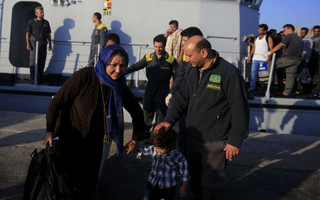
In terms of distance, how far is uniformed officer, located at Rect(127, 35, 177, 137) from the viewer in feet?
15.7

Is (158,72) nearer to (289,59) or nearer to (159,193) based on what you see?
(159,193)

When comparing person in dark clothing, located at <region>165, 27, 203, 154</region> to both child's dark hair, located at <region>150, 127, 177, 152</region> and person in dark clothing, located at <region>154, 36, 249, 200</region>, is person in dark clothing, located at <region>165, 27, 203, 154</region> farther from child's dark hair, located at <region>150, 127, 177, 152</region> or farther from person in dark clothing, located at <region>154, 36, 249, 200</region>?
child's dark hair, located at <region>150, 127, 177, 152</region>

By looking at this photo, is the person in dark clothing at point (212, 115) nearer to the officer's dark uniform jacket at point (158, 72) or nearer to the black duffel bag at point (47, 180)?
the black duffel bag at point (47, 180)

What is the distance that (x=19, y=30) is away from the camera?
26.6ft

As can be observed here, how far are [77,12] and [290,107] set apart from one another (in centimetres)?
522

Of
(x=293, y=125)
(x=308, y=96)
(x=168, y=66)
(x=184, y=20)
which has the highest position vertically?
(x=184, y=20)

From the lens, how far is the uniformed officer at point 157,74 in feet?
15.7

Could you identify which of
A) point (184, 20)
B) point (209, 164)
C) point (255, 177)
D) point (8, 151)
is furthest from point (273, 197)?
point (184, 20)

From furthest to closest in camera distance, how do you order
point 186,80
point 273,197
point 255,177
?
point 255,177 < point 273,197 < point 186,80

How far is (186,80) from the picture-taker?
2924mm

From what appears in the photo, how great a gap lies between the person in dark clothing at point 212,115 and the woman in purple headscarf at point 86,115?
485 mm

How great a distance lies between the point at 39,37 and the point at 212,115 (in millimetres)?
5538

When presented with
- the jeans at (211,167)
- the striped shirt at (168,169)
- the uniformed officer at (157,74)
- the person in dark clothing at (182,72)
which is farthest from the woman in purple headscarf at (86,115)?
the uniformed officer at (157,74)

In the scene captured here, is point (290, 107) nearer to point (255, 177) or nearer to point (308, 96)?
point (308, 96)
